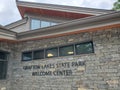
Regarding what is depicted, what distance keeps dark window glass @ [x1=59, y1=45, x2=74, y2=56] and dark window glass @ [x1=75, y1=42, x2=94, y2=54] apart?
0.26m

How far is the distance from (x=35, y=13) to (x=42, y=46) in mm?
3731

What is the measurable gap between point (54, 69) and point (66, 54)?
94 cm

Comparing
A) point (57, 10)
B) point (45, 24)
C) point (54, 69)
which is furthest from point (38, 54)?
point (57, 10)

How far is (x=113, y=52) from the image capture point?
18.8 ft

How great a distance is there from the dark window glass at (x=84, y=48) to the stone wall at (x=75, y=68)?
0.18 m

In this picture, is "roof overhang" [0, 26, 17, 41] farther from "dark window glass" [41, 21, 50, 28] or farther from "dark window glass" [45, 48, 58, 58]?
"dark window glass" [41, 21, 50, 28]

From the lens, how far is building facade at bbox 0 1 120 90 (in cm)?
570

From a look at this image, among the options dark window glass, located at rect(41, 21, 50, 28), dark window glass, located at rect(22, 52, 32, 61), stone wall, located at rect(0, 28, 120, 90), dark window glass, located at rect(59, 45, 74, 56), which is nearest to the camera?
stone wall, located at rect(0, 28, 120, 90)

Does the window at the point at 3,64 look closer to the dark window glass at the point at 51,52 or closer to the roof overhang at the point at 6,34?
the roof overhang at the point at 6,34

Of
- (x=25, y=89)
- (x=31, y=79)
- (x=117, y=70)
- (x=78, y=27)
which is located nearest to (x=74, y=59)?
(x=78, y=27)

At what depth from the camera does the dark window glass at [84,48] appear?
6265mm

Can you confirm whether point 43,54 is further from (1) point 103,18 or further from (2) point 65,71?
(1) point 103,18

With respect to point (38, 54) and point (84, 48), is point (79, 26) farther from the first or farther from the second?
point (38, 54)

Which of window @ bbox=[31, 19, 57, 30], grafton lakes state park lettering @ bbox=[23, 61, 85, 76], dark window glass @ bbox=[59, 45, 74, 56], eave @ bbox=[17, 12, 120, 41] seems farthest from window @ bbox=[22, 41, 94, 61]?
window @ bbox=[31, 19, 57, 30]
